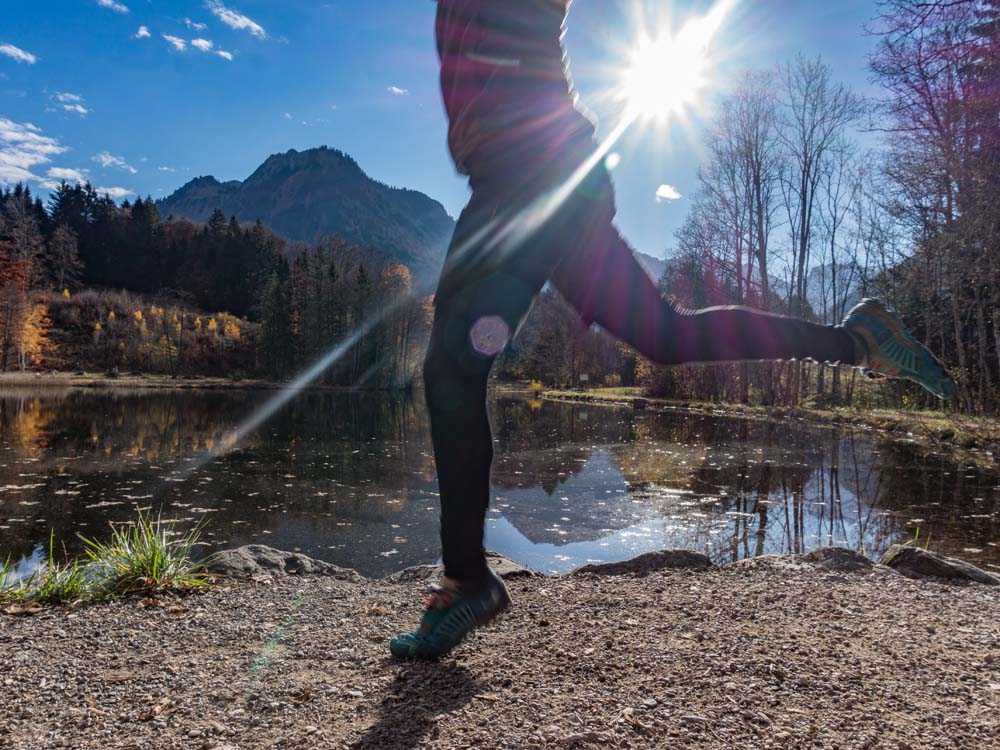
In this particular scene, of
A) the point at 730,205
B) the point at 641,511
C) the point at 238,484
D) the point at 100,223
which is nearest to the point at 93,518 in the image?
the point at 238,484

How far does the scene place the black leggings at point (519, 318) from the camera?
4.85ft

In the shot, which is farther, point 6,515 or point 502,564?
point 6,515

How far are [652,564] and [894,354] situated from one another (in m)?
1.57

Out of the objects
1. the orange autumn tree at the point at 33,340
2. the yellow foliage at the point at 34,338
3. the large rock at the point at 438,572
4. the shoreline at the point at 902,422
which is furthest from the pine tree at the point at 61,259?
the large rock at the point at 438,572

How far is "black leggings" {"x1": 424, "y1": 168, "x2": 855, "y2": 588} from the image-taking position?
1478 millimetres

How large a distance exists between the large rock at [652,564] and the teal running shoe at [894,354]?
4.77 ft

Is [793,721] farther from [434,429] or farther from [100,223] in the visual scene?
[100,223]

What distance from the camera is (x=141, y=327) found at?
5459 cm

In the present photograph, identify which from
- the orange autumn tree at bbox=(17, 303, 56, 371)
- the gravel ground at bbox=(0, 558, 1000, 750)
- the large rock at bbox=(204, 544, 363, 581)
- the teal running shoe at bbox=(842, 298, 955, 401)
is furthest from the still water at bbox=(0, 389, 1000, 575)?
the orange autumn tree at bbox=(17, 303, 56, 371)

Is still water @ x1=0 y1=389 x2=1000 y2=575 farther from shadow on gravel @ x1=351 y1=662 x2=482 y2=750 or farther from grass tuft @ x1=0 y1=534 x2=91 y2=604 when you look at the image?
shadow on gravel @ x1=351 y1=662 x2=482 y2=750

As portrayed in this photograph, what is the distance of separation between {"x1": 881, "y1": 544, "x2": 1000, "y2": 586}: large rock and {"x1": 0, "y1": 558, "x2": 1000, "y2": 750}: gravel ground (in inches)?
21.5

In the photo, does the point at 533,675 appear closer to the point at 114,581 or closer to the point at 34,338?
the point at 114,581

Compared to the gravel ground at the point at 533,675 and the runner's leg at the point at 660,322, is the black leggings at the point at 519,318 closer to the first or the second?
the runner's leg at the point at 660,322

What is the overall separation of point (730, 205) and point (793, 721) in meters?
23.0
